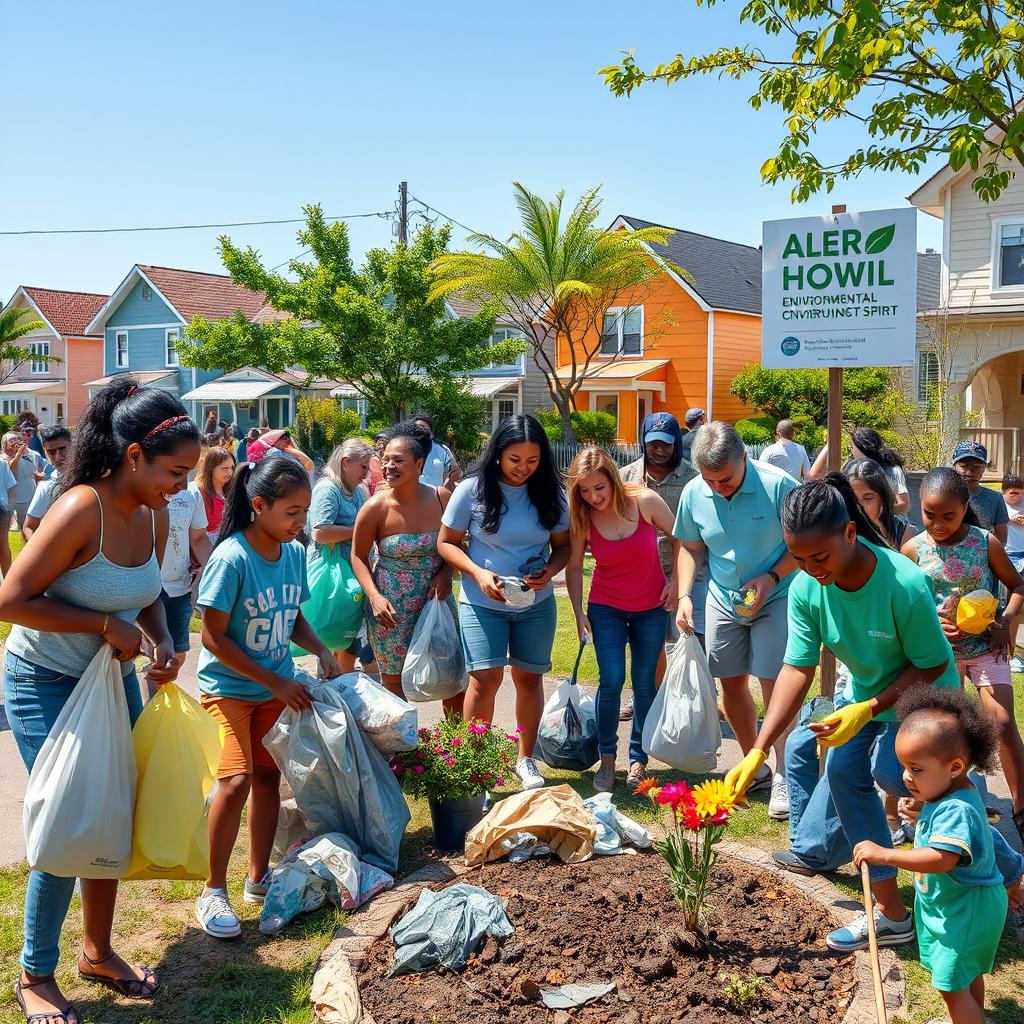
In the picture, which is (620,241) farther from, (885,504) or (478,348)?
(885,504)

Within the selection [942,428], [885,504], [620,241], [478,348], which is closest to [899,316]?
[885,504]

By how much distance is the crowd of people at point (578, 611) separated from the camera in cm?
316

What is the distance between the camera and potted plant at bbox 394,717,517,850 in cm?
441

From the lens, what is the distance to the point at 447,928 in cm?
354

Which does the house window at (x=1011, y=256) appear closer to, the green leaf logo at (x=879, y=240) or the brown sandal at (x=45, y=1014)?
the green leaf logo at (x=879, y=240)

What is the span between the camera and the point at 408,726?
170 inches

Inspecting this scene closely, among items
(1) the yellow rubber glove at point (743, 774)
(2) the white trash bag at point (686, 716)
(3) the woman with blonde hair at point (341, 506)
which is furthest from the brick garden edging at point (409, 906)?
(3) the woman with blonde hair at point (341, 506)

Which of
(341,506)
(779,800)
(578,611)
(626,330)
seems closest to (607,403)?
(626,330)

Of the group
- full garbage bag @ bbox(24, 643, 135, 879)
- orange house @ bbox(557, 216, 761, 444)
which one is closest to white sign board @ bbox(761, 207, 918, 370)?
full garbage bag @ bbox(24, 643, 135, 879)

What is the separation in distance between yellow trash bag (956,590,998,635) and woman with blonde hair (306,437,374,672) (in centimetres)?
330

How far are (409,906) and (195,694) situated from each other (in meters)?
4.03

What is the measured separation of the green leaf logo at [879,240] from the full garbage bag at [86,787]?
4.08 meters

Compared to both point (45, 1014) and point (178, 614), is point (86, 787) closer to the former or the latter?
point (45, 1014)

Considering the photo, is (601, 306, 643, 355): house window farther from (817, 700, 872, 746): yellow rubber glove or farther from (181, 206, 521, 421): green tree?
(817, 700, 872, 746): yellow rubber glove
